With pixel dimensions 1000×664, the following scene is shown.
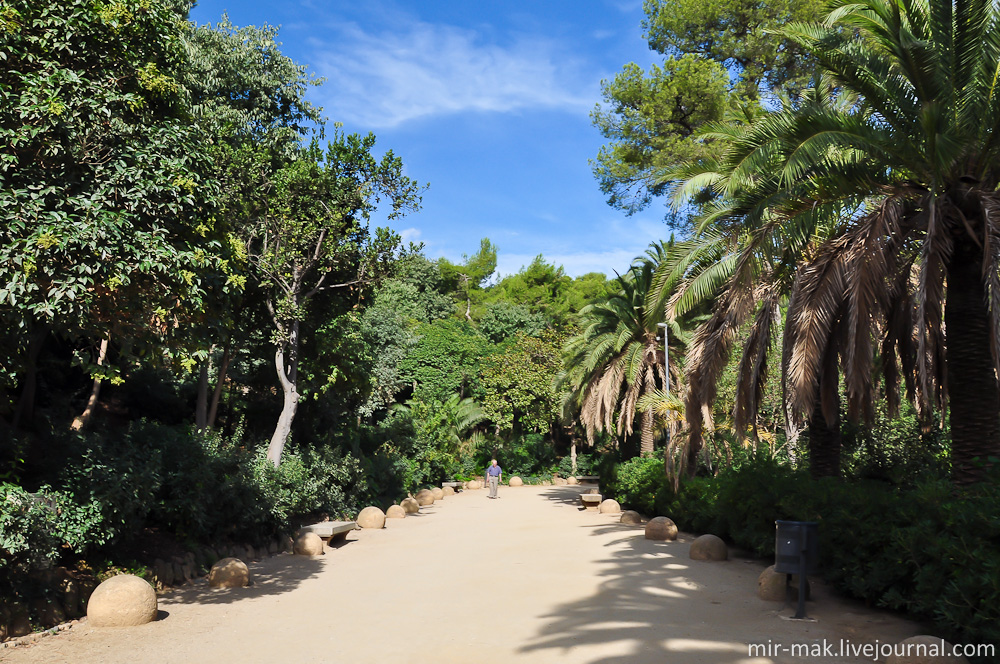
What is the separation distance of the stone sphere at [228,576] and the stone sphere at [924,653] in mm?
7761

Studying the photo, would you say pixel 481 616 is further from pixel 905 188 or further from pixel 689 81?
pixel 689 81

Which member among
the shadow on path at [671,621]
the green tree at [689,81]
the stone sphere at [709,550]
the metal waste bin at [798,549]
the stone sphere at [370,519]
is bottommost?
the stone sphere at [370,519]

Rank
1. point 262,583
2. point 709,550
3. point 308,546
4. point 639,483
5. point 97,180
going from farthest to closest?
point 639,483 < point 308,546 < point 709,550 < point 262,583 < point 97,180

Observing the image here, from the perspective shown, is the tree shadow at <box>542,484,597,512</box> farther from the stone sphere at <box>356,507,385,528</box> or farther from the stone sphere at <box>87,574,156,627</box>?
the stone sphere at <box>87,574,156,627</box>

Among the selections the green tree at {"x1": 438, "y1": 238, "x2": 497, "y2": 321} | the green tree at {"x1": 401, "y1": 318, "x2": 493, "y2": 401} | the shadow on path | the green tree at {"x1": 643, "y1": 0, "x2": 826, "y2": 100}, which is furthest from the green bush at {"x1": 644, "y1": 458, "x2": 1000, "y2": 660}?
the green tree at {"x1": 438, "y1": 238, "x2": 497, "y2": 321}

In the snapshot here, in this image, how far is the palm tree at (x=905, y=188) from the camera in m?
7.56

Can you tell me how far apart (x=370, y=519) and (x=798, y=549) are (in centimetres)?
1159

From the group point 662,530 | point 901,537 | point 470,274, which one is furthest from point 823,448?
point 470,274

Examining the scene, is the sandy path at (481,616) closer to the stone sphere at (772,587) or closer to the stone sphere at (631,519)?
the stone sphere at (772,587)

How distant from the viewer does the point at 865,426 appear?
10.6 meters

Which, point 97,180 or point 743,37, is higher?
point 743,37

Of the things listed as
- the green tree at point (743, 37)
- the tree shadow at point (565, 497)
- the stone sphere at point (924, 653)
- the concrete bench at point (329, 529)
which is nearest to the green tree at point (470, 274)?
the tree shadow at point (565, 497)

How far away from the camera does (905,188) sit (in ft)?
27.7

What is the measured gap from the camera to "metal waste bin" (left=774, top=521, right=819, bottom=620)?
719cm
